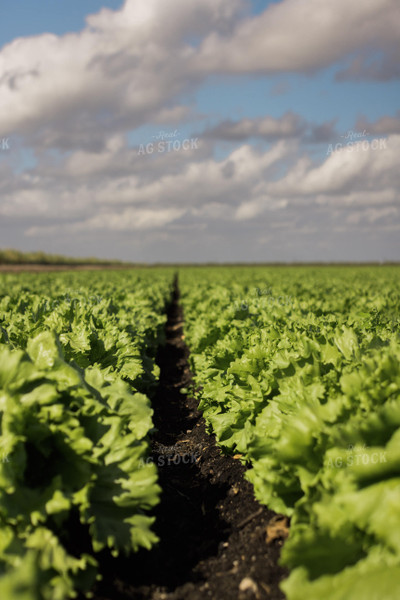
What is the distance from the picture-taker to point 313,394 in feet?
13.0

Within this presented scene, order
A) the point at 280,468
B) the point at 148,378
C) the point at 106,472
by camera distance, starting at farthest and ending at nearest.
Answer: the point at 148,378, the point at 280,468, the point at 106,472

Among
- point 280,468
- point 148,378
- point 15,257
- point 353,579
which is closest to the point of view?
point 353,579

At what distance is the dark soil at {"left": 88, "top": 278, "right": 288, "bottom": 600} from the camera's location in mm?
3551

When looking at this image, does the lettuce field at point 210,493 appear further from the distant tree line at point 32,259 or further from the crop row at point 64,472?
the distant tree line at point 32,259

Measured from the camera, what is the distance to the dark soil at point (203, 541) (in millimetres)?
3551

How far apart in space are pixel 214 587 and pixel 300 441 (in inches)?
52.8

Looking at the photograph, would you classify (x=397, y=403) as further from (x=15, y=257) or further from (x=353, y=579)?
(x=15, y=257)

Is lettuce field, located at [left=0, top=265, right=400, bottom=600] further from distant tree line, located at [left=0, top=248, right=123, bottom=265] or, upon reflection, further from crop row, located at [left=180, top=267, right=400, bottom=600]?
distant tree line, located at [left=0, top=248, right=123, bottom=265]

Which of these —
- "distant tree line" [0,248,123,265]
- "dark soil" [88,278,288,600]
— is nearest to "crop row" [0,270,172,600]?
"dark soil" [88,278,288,600]

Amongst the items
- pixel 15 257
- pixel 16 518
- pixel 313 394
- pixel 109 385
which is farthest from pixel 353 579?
pixel 15 257

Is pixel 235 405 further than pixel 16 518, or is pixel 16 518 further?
pixel 235 405

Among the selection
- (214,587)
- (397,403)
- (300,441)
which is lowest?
(214,587)

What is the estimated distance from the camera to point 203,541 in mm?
4289

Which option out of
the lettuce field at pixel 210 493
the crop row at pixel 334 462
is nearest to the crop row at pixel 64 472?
the lettuce field at pixel 210 493
